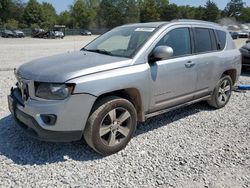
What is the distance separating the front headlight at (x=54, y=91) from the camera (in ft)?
11.0

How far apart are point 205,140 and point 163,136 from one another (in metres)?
0.65

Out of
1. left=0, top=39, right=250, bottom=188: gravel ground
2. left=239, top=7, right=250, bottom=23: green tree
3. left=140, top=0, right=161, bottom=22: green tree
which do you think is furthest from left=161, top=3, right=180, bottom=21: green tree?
left=0, top=39, right=250, bottom=188: gravel ground

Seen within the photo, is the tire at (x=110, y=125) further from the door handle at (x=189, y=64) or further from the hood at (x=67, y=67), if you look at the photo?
the door handle at (x=189, y=64)

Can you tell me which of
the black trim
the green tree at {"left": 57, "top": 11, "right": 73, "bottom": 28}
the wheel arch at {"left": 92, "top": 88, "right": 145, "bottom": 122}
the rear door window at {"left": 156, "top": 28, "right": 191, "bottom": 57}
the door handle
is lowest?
the black trim

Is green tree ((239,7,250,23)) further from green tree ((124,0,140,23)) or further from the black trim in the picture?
the black trim

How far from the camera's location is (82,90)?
3.39 m

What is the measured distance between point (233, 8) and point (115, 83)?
12608cm

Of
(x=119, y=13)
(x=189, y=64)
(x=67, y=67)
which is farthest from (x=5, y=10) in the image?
(x=67, y=67)

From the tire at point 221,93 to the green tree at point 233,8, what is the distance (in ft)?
395

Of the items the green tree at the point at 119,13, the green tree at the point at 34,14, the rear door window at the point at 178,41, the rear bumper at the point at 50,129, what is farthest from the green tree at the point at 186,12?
the rear bumper at the point at 50,129

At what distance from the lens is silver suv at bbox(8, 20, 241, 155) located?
11.2 ft

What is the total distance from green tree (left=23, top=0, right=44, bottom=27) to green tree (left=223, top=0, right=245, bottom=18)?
74.9 m

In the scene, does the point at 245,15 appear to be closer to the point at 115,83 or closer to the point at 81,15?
the point at 81,15

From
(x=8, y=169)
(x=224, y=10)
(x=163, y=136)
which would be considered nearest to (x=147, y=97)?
(x=163, y=136)
